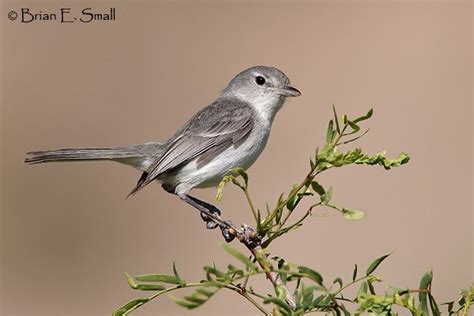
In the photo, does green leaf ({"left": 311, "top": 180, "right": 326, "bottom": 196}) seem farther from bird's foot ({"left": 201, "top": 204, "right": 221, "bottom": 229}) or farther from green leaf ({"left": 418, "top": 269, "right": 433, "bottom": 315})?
bird's foot ({"left": 201, "top": 204, "right": 221, "bottom": 229})

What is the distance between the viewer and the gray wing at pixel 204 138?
353cm

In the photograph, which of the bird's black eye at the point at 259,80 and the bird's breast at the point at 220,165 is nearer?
the bird's breast at the point at 220,165

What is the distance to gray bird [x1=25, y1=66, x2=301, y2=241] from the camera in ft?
11.5

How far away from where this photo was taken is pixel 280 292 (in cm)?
125

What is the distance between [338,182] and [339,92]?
138cm

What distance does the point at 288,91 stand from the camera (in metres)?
3.88

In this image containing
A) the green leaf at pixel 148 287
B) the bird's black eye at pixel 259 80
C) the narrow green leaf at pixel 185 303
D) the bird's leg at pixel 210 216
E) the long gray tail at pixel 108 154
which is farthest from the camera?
the bird's black eye at pixel 259 80

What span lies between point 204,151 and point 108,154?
19.5 inches

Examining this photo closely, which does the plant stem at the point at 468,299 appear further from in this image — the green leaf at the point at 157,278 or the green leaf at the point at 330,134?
the green leaf at the point at 157,278

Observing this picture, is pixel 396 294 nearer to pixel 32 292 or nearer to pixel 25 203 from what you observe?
pixel 32 292

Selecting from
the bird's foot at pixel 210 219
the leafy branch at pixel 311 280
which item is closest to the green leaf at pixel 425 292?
the leafy branch at pixel 311 280

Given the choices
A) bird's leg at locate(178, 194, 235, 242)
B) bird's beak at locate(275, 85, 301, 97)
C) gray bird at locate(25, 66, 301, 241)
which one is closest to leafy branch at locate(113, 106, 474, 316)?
bird's leg at locate(178, 194, 235, 242)

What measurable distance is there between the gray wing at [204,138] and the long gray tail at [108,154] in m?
0.10

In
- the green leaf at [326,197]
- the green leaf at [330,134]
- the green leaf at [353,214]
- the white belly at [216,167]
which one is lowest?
the white belly at [216,167]
